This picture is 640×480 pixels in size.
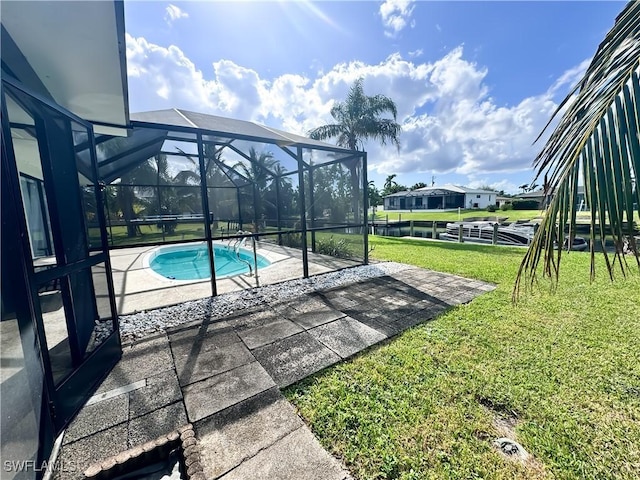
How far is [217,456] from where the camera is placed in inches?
67.2

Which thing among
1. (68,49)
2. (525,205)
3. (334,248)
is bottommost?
(334,248)

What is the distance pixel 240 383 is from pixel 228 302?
2.25 metres

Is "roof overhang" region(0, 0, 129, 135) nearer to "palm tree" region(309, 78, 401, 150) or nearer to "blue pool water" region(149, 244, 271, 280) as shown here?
"blue pool water" region(149, 244, 271, 280)

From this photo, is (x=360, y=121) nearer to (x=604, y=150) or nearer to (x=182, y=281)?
(x=182, y=281)

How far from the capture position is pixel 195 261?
909cm

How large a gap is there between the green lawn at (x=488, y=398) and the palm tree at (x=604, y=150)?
1.38 metres

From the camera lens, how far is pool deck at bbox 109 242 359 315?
4668mm

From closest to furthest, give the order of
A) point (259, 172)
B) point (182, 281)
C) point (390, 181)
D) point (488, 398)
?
point (488, 398) → point (182, 281) → point (259, 172) → point (390, 181)

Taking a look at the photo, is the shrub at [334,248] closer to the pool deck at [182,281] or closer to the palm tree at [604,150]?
the pool deck at [182,281]

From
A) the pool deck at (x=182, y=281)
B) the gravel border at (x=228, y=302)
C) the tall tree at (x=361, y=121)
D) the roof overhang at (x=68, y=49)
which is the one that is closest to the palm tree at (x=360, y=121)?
the tall tree at (x=361, y=121)

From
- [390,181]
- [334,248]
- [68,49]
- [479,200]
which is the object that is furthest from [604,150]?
[390,181]

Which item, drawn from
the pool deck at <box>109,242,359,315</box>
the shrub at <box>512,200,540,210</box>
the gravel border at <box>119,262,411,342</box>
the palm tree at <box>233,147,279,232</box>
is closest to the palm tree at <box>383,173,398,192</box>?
the shrub at <box>512,200,540,210</box>

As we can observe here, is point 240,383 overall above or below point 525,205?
below

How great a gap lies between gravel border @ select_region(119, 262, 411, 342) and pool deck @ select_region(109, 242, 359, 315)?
0.84 feet
